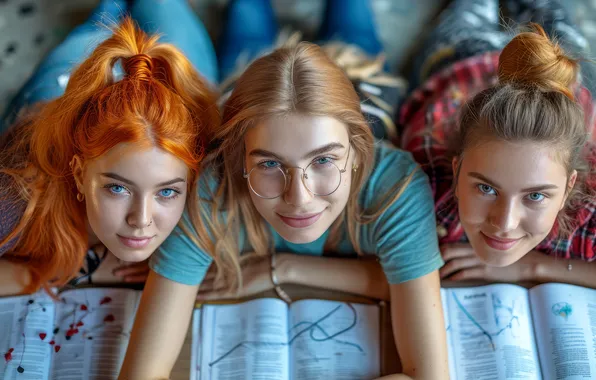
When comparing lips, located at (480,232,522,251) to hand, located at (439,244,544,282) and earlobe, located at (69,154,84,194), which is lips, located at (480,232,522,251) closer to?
hand, located at (439,244,544,282)

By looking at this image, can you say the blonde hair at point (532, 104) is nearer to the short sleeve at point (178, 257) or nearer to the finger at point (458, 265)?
the finger at point (458, 265)

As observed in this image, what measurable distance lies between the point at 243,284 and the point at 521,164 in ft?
2.02

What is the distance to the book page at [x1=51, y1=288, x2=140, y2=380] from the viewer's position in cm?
112

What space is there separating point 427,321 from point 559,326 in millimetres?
299

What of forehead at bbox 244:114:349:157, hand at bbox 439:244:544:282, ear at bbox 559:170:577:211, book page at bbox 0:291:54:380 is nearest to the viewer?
forehead at bbox 244:114:349:157

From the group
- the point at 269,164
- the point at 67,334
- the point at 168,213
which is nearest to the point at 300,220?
the point at 269,164

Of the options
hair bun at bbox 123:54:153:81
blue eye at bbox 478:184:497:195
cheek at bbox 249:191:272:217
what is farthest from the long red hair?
blue eye at bbox 478:184:497:195

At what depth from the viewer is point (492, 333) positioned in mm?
1142

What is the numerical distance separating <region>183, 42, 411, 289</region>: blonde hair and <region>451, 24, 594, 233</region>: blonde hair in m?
0.20

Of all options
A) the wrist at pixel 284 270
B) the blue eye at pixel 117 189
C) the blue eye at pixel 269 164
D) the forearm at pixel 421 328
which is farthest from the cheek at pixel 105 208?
the forearm at pixel 421 328

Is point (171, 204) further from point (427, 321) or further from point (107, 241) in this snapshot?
point (427, 321)

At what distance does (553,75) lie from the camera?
966 millimetres

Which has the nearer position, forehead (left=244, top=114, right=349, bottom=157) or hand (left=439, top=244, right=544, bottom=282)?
forehead (left=244, top=114, right=349, bottom=157)

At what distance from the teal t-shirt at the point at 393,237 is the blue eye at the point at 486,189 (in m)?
0.13
